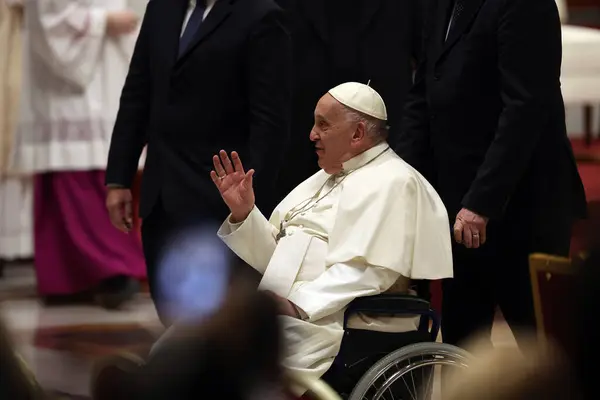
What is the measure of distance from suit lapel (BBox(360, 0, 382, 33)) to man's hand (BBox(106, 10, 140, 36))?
196 cm

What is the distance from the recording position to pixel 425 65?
11.0 ft

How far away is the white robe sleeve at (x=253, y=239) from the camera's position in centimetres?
323

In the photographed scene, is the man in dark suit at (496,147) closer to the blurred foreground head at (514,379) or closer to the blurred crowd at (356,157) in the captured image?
the blurred crowd at (356,157)

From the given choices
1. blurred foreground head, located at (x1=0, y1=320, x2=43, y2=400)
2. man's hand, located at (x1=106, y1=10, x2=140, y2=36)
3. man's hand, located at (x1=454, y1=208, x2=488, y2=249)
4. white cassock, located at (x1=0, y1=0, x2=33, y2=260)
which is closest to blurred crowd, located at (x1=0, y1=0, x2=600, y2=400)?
man's hand, located at (x1=454, y1=208, x2=488, y2=249)

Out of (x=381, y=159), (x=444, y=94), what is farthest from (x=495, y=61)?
(x=381, y=159)

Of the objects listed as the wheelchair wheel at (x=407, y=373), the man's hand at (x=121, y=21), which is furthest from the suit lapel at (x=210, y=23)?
the man's hand at (x=121, y=21)

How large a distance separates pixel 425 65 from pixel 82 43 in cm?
305

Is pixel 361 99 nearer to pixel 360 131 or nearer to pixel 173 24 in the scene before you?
pixel 360 131

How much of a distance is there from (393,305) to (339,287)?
16 centimetres

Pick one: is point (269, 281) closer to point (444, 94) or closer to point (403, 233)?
point (403, 233)

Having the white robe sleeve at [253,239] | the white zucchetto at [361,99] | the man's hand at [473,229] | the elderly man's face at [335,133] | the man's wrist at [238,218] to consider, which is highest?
the white zucchetto at [361,99]

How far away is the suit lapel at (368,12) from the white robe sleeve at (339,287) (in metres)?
1.41

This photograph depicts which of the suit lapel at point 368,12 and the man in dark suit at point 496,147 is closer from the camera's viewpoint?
the man in dark suit at point 496,147

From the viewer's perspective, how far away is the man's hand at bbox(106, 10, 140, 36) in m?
6.01
